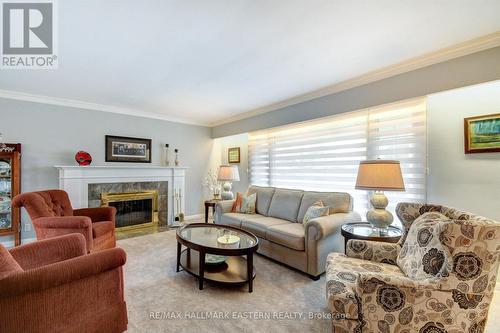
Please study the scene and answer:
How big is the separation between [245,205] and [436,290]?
2.83 m

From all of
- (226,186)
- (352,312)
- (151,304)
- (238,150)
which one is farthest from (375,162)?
(238,150)

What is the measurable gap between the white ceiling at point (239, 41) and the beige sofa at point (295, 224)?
1637 millimetres

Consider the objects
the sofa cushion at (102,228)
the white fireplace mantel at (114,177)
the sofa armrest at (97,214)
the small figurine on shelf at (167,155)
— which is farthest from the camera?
the small figurine on shelf at (167,155)

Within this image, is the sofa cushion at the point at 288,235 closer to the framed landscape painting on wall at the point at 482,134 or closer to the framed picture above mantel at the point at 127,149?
the framed landscape painting on wall at the point at 482,134

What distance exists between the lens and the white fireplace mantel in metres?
3.74

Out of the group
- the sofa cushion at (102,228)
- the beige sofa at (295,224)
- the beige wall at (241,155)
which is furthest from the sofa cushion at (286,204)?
the sofa cushion at (102,228)

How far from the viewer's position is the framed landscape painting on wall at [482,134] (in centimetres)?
218

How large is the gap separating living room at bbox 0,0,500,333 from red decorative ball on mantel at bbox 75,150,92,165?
21mm

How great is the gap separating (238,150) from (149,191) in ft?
6.96

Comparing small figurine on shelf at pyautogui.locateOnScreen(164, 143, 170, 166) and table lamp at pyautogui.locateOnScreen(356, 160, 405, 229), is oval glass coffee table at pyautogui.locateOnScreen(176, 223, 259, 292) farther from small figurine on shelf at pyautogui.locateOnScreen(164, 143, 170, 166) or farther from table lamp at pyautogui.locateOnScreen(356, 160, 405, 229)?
small figurine on shelf at pyautogui.locateOnScreen(164, 143, 170, 166)

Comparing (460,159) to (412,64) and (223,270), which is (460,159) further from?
(223,270)

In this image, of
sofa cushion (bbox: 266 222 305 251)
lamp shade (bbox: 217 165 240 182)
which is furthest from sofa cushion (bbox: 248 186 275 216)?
sofa cushion (bbox: 266 222 305 251)

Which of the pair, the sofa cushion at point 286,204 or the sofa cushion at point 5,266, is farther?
the sofa cushion at point 286,204

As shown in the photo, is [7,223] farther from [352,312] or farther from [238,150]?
[352,312]
